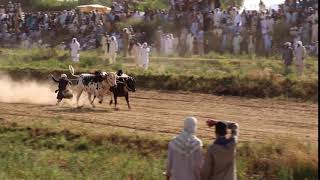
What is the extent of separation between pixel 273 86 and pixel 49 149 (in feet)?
30.1

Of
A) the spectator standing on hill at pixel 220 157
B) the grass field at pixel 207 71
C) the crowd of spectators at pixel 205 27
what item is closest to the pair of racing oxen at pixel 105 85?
the grass field at pixel 207 71

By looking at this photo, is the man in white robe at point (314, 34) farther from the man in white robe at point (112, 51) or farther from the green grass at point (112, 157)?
the green grass at point (112, 157)

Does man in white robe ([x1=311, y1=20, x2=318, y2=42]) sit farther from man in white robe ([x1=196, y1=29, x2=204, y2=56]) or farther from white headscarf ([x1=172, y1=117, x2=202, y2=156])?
white headscarf ([x1=172, y1=117, x2=202, y2=156])

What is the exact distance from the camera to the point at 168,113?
62.6 feet

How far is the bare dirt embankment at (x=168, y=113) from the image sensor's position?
16719 millimetres

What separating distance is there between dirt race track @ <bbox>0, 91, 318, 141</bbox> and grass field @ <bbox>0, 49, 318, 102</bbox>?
0.84 metres

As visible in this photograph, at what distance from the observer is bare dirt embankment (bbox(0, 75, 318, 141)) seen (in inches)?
658

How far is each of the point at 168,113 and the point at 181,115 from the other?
0.55m

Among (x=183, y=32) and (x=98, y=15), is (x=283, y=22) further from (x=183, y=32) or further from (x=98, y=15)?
(x=98, y=15)

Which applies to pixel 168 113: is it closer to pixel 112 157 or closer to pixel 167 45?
pixel 112 157

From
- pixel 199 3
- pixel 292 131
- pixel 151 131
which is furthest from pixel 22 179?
pixel 199 3

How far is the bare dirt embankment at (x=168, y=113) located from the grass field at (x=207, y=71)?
0.77 metres

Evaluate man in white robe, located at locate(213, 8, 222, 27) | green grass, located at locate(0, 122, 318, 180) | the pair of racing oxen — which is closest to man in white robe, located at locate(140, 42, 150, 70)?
man in white robe, located at locate(213, 8, 222, 27)

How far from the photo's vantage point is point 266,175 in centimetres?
1280
